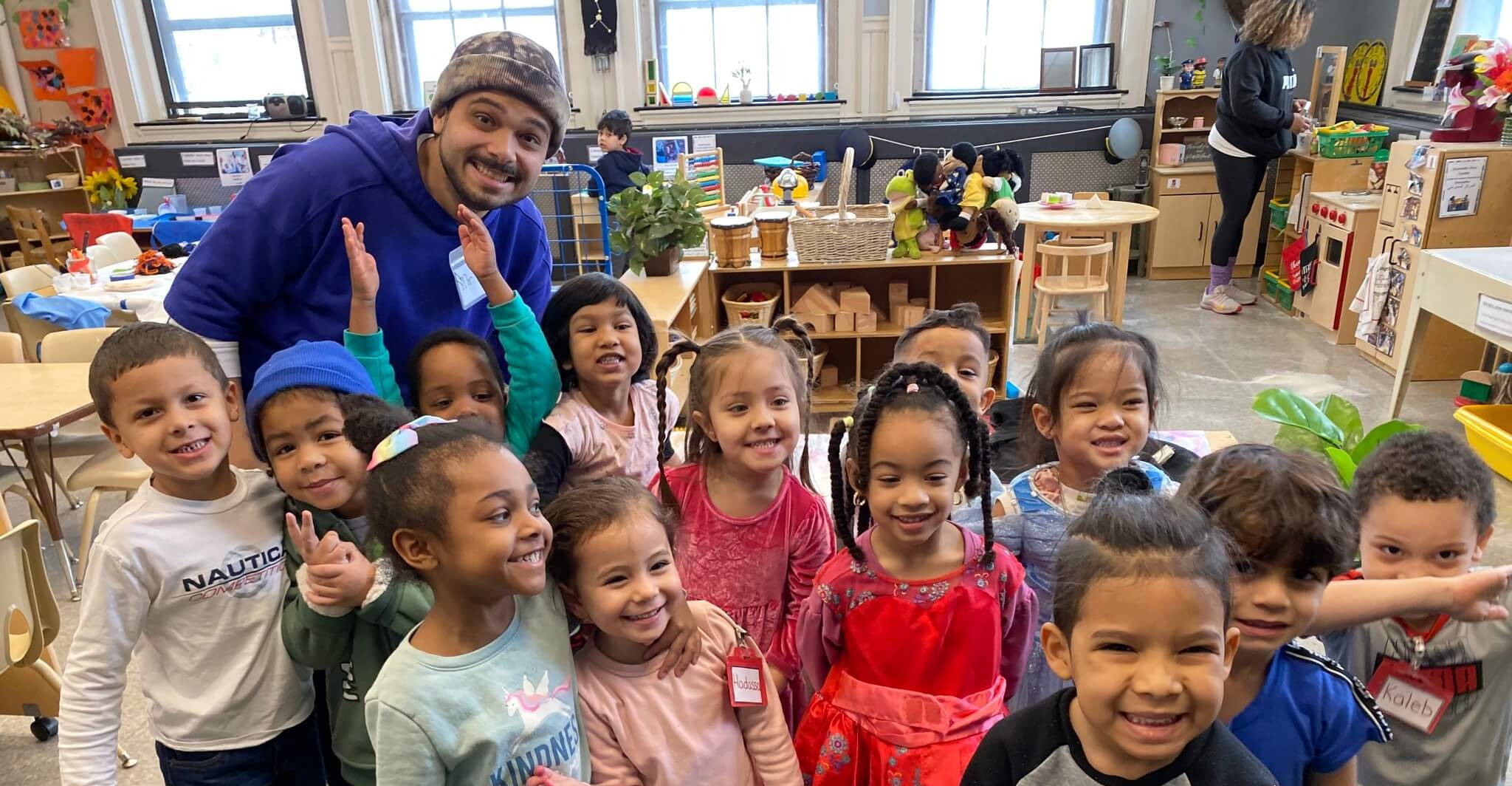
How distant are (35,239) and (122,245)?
177 cm

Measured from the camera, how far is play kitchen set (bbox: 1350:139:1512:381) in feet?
12.7

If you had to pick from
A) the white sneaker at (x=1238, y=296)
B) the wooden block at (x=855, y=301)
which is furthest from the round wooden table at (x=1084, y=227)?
the wooden block at (x=855, y=301)

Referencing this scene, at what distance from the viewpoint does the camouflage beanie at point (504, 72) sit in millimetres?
1418

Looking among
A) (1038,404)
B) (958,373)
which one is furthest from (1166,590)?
(958,373)

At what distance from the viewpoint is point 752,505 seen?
57.2 inches

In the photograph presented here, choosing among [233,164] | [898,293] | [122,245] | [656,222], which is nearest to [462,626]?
[656,222]

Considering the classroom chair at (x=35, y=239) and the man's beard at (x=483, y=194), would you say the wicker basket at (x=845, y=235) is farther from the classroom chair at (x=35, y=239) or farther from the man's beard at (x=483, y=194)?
the classroom chair at (x=35, y=239)

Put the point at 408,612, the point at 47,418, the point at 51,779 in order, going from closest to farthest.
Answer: the point at 408,612 → the point at 51,779 → the point at 47,418

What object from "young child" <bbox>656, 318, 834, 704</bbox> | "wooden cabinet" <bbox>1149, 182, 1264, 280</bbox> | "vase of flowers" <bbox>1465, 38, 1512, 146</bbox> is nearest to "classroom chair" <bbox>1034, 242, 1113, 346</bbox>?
"wooden cabinet" <bbox>1149, 182, 1264, 280</bbox>

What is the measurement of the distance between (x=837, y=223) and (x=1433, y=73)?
3.85 metres

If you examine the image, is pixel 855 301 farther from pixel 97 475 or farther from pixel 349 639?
pixel 349 639

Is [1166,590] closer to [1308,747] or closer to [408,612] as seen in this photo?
[1308,747]

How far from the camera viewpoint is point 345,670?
1.25 meters

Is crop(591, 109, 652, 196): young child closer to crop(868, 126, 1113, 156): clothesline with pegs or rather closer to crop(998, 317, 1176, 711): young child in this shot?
crop(868, 126, 1113, 156): clothesline with pegs
